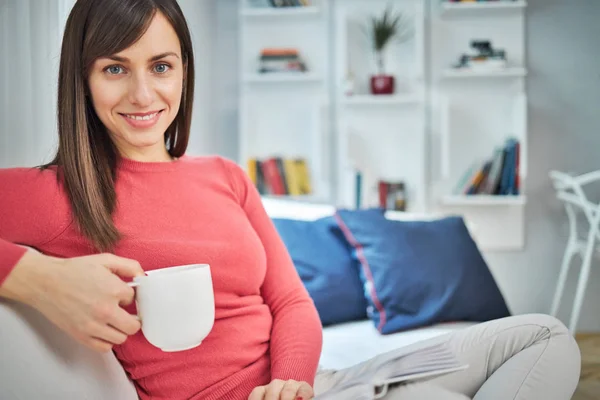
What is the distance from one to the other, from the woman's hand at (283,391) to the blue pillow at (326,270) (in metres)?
0.95

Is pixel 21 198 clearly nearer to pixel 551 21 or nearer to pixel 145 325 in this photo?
pixel 145 325

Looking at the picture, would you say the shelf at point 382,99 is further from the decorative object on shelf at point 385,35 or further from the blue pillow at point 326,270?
the blue pillow at point 326,270

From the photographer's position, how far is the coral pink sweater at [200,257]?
3.24 ft

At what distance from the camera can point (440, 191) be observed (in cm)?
365

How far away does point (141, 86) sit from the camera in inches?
40.3

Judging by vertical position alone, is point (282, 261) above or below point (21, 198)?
below

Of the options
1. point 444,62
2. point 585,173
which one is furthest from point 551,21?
point 585,173

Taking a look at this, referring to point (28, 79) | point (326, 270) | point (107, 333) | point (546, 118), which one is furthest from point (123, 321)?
point (546, 118)

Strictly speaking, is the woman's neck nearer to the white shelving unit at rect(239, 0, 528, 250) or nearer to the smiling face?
the smiling face

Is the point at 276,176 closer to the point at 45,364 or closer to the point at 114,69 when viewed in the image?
the point at 114,69

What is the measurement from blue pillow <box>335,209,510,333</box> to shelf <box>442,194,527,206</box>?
4.63 feet

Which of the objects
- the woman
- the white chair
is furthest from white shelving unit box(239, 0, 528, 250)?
the woman

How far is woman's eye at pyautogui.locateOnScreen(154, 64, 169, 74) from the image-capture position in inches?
42.4

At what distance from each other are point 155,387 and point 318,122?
269 cm
